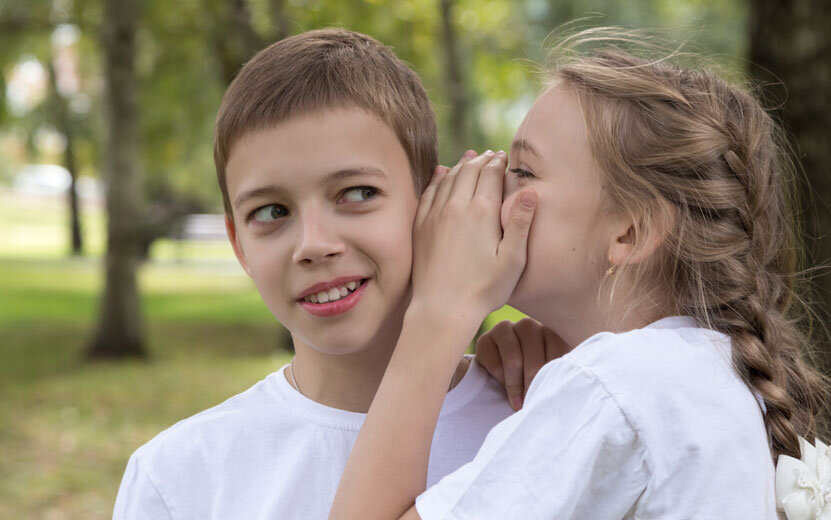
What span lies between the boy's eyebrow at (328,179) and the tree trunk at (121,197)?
29.3 ft


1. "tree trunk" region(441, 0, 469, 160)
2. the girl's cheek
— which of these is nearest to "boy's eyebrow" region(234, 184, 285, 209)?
the girl's cheek

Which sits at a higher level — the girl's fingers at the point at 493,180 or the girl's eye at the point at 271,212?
the girl's fingers at the point at 493,180

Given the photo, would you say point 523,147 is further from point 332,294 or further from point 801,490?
point 801,490

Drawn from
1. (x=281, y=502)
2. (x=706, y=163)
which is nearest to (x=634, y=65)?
(x=706, y=163)

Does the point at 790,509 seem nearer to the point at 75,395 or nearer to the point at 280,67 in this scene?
the point at 280,67

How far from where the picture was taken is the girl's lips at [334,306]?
1.70 metres

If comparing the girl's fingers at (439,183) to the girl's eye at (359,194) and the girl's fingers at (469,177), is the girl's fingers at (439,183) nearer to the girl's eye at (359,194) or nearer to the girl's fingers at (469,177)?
the girl's fingers at (469,177)

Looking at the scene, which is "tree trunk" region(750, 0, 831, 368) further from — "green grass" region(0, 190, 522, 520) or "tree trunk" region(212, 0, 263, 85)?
"tree trunk" region(212, 0, 263, 85)

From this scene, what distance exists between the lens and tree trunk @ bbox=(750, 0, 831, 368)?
138 inches

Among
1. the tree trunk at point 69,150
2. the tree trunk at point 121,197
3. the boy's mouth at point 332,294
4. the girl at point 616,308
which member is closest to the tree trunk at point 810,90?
the girl at point 616,308

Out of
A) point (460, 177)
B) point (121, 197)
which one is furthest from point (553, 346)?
point (121, 197)

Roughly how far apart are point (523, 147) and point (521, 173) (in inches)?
2.2

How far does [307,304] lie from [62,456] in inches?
231

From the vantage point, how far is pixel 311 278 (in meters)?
1.69
